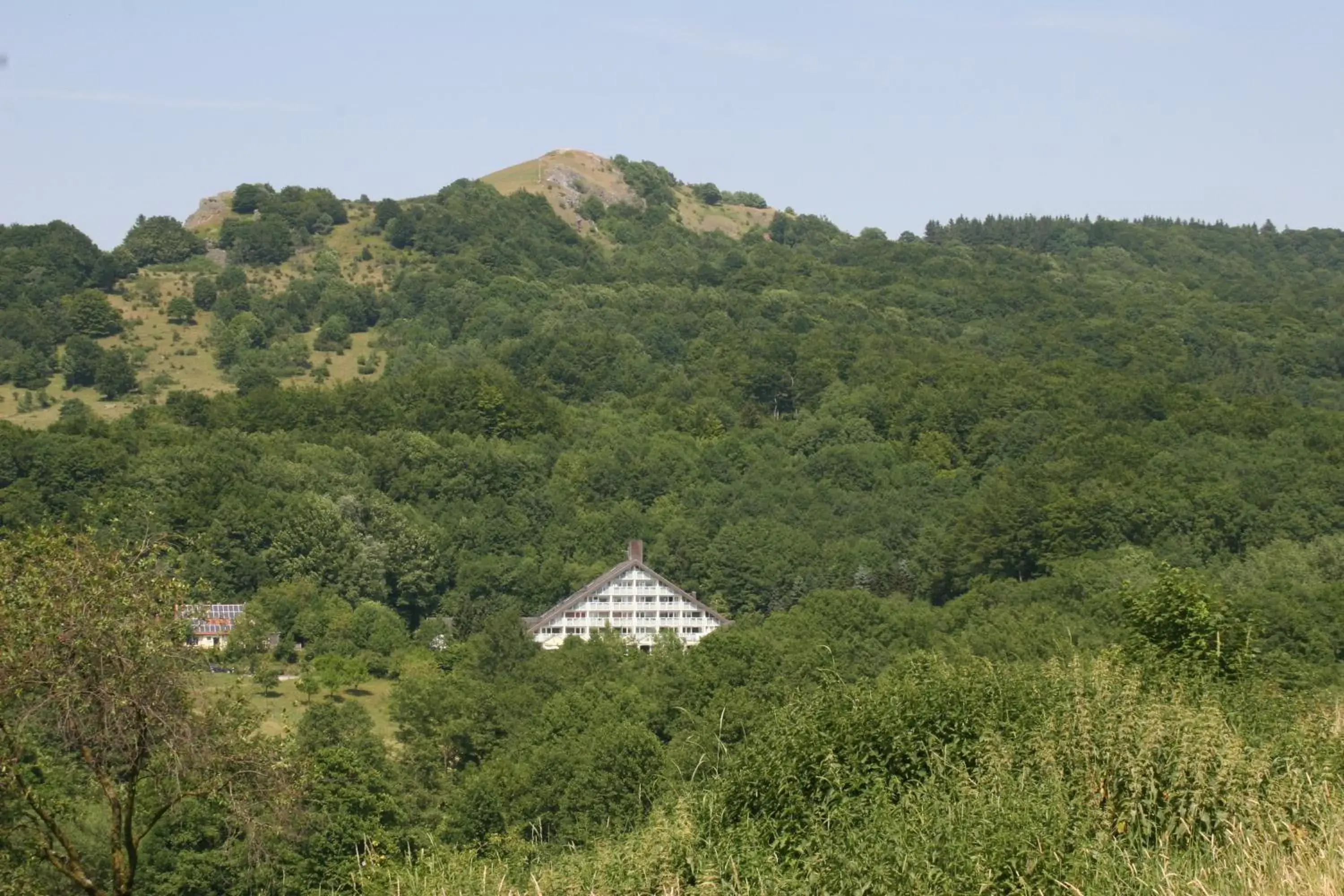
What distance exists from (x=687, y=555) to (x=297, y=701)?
29.8 metres

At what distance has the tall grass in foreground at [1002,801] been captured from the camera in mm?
11625

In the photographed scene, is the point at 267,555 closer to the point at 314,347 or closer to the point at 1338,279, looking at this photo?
the point at 314,347

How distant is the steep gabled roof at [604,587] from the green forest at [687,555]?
1.94m

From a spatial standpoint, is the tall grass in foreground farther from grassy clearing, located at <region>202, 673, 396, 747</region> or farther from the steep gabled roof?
the steep gabled roof

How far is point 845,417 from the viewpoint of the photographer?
3652 inches

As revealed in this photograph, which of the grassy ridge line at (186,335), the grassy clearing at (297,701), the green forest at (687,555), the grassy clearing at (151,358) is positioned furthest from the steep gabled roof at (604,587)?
the grassy clearing at (151,358)

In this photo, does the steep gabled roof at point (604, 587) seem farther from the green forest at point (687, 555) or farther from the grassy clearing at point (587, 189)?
the grassy clearing at point (587, 189)

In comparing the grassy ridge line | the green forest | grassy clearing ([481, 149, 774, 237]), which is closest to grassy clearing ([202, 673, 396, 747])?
the green forest

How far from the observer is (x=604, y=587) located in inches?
2781

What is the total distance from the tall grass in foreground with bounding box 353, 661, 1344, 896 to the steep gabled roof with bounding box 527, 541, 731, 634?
52932mm

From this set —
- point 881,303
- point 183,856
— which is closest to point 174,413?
point 881,303

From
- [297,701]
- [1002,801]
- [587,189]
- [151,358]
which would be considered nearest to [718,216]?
[587,189]

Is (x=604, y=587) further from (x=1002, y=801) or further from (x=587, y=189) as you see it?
(x=587, y=189)

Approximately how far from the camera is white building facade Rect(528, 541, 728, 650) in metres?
68.7
